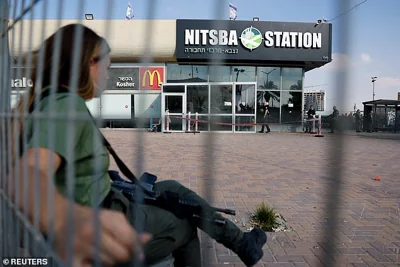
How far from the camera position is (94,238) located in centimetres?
97

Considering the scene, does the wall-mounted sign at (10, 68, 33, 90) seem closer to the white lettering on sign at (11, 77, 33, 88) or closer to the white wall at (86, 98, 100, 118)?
the white lettering on sign at (11, 77, 33, 88)

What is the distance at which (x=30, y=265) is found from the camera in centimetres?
136

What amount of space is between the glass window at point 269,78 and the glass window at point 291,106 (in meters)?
0.70

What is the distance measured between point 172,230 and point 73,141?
2.50 ft

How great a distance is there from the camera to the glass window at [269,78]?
17578 millimetres

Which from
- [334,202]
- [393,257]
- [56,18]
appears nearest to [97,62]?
[56,18]

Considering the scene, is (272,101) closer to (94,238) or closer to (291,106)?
(291,106)

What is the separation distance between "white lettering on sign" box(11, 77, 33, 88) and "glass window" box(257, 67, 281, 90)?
16.7 metres

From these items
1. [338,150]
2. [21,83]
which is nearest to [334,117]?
[338,150]

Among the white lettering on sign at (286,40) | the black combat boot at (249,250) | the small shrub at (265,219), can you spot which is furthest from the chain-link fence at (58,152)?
the white lettering on sign at (286,40)

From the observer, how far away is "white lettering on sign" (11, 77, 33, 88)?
1300 mm

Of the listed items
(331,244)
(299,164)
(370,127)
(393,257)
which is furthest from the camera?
(370,127)

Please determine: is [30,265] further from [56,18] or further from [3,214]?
[56,18]

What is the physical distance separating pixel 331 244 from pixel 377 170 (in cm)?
634
